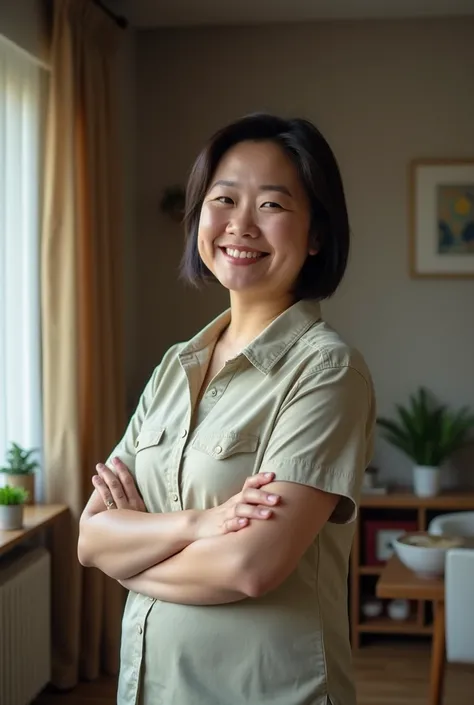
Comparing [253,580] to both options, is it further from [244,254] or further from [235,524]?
[244,254]

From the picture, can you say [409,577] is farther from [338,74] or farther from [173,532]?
[338,74]

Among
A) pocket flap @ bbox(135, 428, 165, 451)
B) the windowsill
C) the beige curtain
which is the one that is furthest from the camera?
the beige curtain

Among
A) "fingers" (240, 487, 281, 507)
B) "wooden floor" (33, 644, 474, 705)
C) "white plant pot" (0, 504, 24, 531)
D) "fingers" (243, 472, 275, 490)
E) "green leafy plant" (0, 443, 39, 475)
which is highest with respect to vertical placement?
"fingers" (243, 472, 275, 490)

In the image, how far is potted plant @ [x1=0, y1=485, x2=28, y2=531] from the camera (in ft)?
10.0

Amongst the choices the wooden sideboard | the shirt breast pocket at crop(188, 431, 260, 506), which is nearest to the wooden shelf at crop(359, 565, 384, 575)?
the wooden sideboard

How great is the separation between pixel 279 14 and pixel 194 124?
641 millimetres

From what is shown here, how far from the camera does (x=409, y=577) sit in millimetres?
2842

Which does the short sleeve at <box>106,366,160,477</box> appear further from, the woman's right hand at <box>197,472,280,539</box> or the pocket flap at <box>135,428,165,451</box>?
the woman's right hand at <box>197,472,280,539</box>

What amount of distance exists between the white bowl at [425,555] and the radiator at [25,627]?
1225 millimetres

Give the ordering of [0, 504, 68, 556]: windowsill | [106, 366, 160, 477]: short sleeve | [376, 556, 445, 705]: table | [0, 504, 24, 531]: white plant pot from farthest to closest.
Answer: [0, 504, 24, 531]: white plant pot, [0, 504, 68, 556]: windowsill, [376, 556, 445, 705]: table, [106, 366, 160, 477]: short sleeve

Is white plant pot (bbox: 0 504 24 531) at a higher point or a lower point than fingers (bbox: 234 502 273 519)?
lower

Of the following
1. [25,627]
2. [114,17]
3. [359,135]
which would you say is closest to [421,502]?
[359,135]

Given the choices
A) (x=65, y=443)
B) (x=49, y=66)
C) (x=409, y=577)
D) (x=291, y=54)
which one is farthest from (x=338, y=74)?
(x=409, y=577)

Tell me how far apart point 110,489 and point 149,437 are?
0.12m
